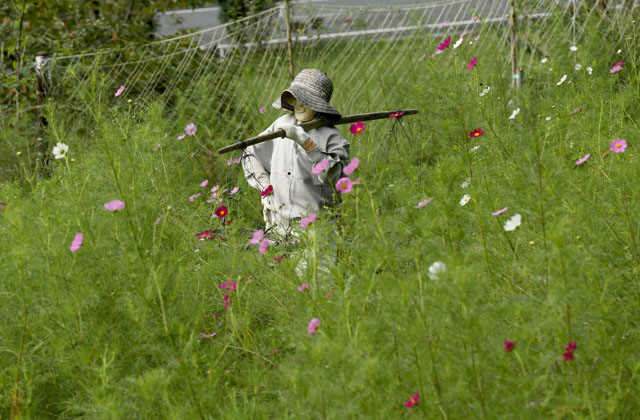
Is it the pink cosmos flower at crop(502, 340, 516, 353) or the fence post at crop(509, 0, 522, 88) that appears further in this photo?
the fence post at crop(509, 0, 522, 88)

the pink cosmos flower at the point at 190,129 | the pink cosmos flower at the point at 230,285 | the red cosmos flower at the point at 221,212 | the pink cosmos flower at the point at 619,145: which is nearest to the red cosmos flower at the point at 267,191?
the red cosmos flower at the point at 221,212

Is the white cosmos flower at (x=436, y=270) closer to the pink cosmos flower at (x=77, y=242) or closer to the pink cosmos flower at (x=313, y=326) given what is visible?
the pink cosmos flower at (x=313, y=326)

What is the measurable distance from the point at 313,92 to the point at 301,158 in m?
0.28

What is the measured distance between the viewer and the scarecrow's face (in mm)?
3432

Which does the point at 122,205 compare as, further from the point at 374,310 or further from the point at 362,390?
the point at 362,390

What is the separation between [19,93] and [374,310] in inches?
181

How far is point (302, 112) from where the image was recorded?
345cm

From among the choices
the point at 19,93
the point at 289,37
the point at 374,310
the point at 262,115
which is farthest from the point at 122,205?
the point at 19,93

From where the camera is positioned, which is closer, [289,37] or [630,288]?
[630,288]

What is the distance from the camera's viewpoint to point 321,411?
1818 millimetres

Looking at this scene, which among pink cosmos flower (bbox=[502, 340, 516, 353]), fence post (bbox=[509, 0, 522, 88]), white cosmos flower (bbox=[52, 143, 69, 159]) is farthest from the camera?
fence post (bbox=[509, 0, 522, 88])

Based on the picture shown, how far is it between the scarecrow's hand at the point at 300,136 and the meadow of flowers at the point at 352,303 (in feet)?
1.03

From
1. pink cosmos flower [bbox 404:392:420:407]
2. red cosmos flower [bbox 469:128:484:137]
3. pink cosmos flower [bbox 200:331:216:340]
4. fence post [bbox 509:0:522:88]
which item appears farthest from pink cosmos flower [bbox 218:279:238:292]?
A: fence post [bbox 509:0:522:88]

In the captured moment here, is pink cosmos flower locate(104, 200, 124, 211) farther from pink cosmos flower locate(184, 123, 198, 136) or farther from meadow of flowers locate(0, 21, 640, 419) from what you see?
pink cosmos flower locate(184, 123, 198, 136)
